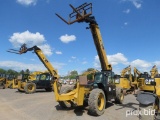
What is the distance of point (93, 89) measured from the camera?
1162 cm

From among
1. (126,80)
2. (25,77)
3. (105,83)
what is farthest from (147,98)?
(25,77)

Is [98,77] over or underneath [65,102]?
over

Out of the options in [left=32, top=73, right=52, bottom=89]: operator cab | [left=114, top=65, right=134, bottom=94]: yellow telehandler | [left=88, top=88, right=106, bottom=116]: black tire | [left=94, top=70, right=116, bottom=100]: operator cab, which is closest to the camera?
[left=88, top=88, right=106, bottom=116]: black tire

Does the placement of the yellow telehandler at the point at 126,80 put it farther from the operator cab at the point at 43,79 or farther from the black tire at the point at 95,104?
the black tire at the point at 95,104

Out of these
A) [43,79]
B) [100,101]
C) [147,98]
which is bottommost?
[100,101]

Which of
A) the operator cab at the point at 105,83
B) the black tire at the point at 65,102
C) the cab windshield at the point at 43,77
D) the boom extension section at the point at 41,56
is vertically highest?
the boom extension section at the point at 41,56

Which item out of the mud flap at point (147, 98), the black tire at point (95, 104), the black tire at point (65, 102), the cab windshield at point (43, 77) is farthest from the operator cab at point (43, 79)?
the mud flap at point (147, 98)

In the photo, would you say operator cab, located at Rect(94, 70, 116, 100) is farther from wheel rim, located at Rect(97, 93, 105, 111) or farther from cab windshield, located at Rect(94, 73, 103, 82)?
wheel rim, located at Rect(97, 93, 105, 111)

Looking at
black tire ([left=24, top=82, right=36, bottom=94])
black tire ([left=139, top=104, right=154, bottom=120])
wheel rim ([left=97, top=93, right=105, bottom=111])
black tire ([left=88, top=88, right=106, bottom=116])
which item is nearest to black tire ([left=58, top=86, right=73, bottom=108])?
wheel rim ([left=97, top=93, right=105, bottom=111])

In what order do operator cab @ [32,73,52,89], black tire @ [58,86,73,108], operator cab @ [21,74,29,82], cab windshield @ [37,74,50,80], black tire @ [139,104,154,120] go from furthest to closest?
1. operator cab @ [21,74,29,82]
2. cab windshield @ [37,74,50,80]
3. operator cab @ [32,73,52,89]
4. black tire @ [58,86,73,108]
5. black tire @ [139,104,154,120]

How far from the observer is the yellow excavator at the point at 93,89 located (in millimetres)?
10719

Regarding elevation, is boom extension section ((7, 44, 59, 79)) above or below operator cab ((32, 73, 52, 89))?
above

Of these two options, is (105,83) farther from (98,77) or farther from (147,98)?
(147,98)

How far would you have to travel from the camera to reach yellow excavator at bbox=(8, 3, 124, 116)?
10.7 metres
